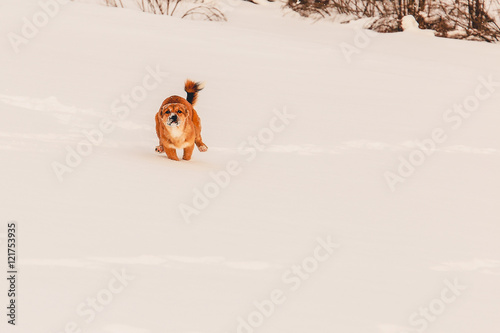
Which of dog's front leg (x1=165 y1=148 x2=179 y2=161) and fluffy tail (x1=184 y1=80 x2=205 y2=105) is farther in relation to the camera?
fluffy tail (x1=184 y1=80 x2=205 y2=105)

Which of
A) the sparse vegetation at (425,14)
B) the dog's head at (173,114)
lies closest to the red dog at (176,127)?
the dog's head at (173,114)

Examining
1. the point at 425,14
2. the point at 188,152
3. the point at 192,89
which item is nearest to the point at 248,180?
the point at 188,152

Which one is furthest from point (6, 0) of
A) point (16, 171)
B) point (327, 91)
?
point (16, 171)

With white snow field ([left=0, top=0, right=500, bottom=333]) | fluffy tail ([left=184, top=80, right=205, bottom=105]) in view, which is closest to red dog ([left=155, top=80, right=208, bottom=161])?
white snow field ([left=0, top=0, right=500, bottom=333])

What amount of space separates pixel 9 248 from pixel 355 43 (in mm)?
6164

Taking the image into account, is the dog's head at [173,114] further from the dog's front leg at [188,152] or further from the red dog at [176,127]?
the dog's front leg at [188,152]

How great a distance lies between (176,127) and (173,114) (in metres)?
0.09

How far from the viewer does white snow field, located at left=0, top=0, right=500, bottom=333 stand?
329cm

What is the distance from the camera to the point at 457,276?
381 cm

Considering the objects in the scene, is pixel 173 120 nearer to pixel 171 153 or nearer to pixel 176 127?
pixel 176 127

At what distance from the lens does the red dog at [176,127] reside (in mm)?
5133

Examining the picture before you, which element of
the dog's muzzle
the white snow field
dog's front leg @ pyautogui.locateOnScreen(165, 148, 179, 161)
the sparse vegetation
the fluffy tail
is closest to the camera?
the white snow field

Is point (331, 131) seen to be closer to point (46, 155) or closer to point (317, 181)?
point (317, 181)

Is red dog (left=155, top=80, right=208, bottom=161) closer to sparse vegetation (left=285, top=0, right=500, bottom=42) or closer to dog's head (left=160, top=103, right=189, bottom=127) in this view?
dog's head (left=160, top=103, right=189, bottom=127)
